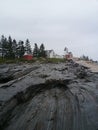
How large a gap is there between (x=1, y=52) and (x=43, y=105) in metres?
51.1

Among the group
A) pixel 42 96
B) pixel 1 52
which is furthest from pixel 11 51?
pixel 42 96

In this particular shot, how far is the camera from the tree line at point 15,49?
2073 inches

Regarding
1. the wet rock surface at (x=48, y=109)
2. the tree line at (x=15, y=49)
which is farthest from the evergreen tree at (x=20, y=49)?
the wet rock surface at (x=48, y=109)

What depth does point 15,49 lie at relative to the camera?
54.9 metres

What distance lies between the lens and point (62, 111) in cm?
445

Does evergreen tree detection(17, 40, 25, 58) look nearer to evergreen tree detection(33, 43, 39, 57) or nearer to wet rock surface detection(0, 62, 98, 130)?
evergreen tree detection(33, 43, 39, 57)

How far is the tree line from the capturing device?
52.7 meters

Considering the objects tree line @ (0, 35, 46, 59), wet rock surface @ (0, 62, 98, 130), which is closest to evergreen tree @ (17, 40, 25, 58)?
tree line @ (0, 35, 46, 59)

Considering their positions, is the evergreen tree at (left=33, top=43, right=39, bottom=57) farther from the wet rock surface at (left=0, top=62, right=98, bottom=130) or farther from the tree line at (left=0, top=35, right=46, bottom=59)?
the wet rock surface at (left=0, top=62, right=98, bottom=130)

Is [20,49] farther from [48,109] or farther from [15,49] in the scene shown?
[48,109]

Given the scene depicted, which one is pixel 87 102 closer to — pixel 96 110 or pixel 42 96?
pixel 96 110

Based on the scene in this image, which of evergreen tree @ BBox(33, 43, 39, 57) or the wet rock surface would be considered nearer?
the wet rock surface

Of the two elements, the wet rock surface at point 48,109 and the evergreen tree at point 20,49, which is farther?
the evergreen tree at point 20,49

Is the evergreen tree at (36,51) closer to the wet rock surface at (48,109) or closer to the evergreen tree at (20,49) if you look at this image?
the evergreen tree at (20,49)
